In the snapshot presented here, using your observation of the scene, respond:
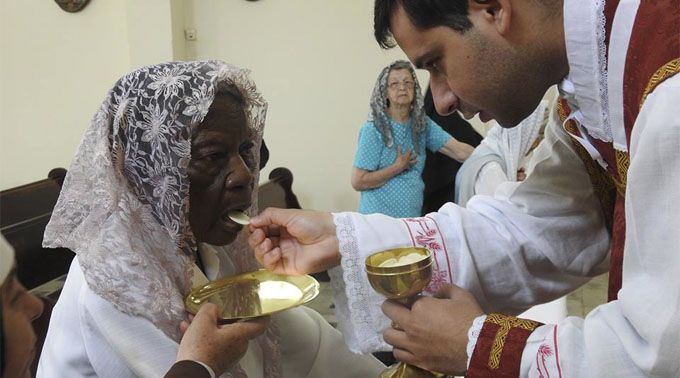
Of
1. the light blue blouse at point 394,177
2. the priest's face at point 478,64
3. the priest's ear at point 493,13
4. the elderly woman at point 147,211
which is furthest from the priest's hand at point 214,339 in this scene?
the light blue blouse at point 394,177

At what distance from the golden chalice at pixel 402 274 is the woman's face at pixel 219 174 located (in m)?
0.40

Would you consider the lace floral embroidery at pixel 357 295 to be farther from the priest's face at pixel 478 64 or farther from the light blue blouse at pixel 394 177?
the light blue blouse at pixel 394 177

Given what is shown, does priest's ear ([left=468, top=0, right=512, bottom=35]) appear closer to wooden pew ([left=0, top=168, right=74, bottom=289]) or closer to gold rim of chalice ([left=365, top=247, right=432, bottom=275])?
gold rim of chalice ([left=365, top=247, right=432, bottom=275])

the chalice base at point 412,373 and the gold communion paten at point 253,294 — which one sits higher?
the gold communion paten at point 253,294

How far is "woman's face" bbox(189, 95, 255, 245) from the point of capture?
1.60 meters

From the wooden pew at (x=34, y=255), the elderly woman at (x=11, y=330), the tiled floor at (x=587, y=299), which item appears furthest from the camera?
the tiled floor at (x=587, y=299)

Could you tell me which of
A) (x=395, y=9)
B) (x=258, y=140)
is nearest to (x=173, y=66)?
(x=258, y=140)

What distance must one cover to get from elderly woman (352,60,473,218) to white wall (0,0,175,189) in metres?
2.55

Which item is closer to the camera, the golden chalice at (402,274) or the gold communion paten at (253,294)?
the golden chalice at (402,274)

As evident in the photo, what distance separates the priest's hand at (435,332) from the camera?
137cm

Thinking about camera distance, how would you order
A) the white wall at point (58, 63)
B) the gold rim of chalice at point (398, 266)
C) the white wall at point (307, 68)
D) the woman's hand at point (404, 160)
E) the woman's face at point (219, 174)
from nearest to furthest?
the gold rim of chalice at point (398, 266), the woman's face at point (219, 174), the woman's hand at point (404, 160), the white wall at point (58, 63), the white wall at point (307, 68)

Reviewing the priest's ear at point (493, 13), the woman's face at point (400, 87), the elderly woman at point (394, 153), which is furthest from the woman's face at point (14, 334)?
the woman's face at point (400, 87)

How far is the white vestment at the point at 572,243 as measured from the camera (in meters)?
1.08

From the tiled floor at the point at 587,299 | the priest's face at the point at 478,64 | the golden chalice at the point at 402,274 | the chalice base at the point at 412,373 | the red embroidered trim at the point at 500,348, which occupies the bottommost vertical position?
the tiled floor at the point at 587,299
